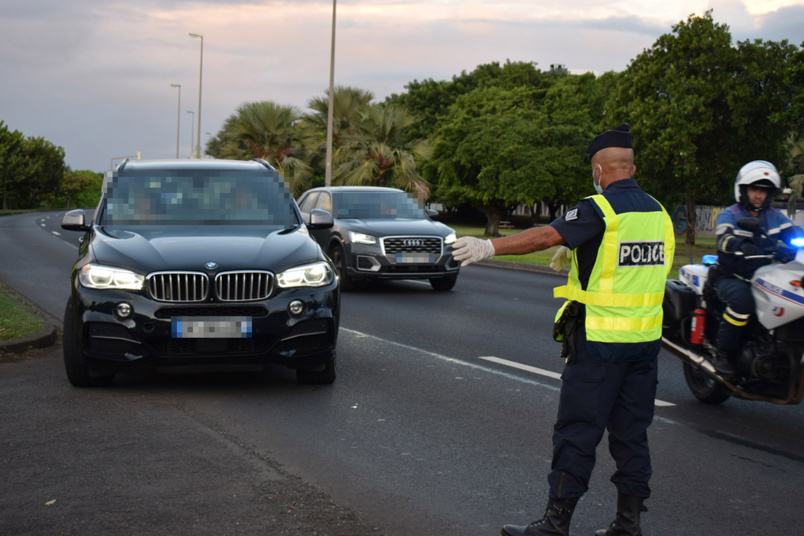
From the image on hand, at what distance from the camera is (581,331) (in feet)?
12.9

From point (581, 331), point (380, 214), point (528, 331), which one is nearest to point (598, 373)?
point (581, 331)

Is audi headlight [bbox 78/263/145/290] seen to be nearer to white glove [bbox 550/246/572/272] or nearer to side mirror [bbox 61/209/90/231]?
side mirror [bbox 61/209/90/231]

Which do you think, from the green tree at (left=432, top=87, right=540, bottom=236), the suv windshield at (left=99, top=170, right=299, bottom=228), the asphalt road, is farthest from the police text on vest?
the green tree at (left=432, top=87, right=540, bottom=236)

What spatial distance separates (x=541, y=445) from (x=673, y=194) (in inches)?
1202

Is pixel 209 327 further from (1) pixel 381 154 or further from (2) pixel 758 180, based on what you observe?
(1) pixel 381 154

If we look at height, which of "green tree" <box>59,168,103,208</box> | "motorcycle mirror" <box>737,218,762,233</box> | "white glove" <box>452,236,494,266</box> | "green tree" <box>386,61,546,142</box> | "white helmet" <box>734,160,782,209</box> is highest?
"green tree" <box>386,61,546,142</box>

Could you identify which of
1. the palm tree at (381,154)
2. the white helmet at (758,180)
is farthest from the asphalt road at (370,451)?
the palm tree at (381,154)

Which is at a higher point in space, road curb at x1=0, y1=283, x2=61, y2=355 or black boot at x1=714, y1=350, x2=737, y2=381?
black boot at x1=714, y1=350, x2=737, y2=381

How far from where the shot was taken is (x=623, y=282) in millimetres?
A: 3928

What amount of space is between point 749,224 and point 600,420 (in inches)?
102

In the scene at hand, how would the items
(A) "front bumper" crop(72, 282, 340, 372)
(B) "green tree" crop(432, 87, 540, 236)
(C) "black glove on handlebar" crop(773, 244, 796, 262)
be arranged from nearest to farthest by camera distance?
1. (C) "black glove on handlebar" crop(773, 244, 796, 262)
2. (A) "front bumper" crop(72, 282, 340, 372)
3. (B) "green tree" crop(432, 87, 540, 236)

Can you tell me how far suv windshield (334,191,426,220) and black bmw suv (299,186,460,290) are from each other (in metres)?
0.02

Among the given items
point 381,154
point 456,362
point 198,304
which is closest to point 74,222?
point 198,304

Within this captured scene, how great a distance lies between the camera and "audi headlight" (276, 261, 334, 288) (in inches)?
265
